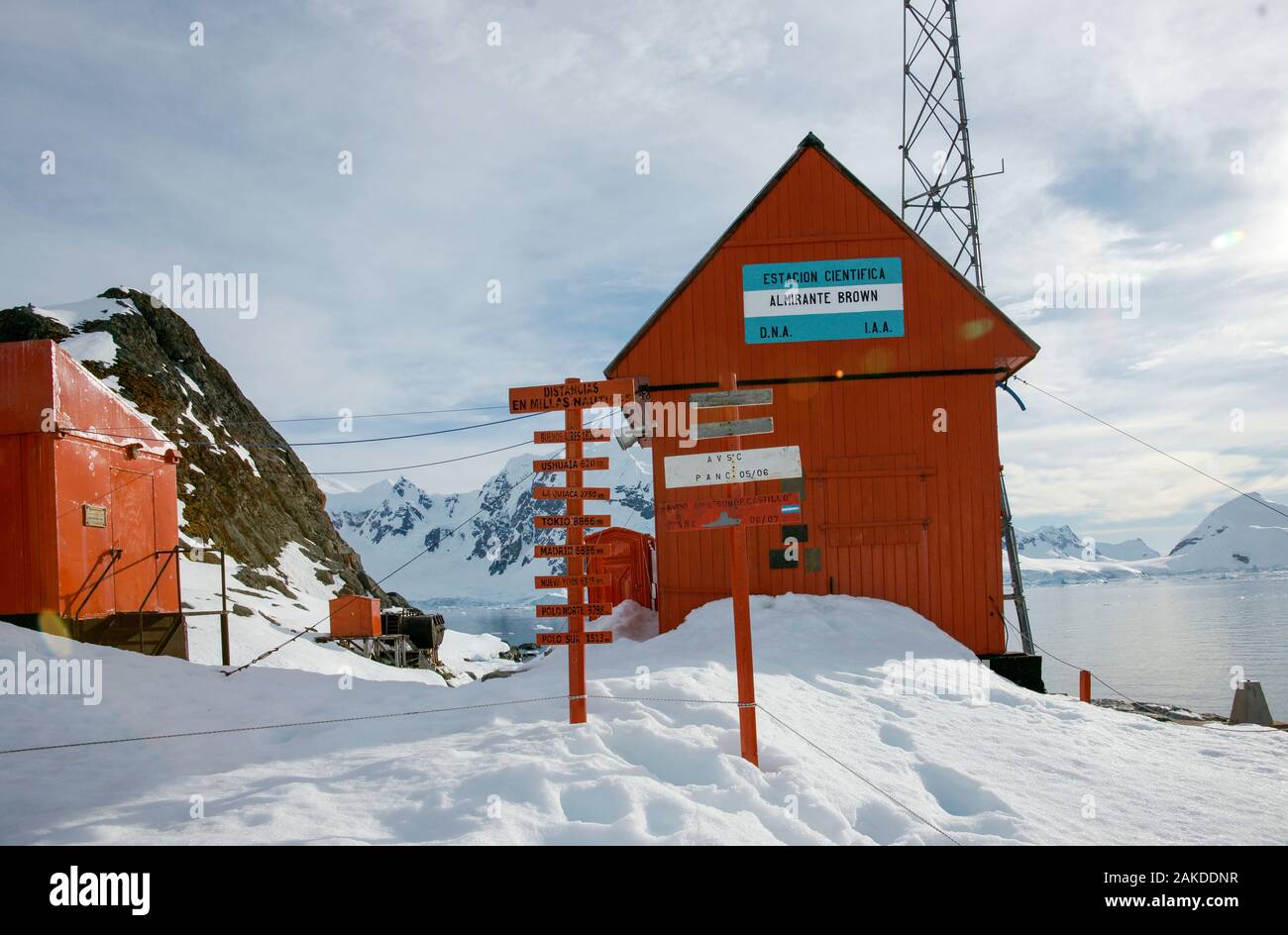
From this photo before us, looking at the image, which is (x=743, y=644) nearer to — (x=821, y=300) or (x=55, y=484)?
(x=821, y=300)

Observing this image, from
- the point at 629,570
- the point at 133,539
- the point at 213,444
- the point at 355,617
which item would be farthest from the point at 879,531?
the point at 213,444

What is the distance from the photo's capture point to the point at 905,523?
1398 centimetres

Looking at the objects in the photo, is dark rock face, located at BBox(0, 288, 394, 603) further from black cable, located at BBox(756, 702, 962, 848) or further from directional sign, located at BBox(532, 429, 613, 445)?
black cable, located at BBox(756, 702, 962, 848)

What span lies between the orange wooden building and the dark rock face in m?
26.8

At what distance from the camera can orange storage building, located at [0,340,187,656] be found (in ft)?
42.9

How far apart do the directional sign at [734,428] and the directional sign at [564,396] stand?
91cm

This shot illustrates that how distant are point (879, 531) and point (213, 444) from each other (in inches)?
1740

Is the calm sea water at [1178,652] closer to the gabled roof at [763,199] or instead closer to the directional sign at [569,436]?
Answer: the gabled roof at [763,199]

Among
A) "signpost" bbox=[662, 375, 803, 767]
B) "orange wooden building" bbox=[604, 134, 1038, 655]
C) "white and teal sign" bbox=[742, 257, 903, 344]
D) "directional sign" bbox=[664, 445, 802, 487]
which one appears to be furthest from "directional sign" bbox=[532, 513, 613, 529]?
"white and teal sign" bbox=[742, 257, 903, 344]

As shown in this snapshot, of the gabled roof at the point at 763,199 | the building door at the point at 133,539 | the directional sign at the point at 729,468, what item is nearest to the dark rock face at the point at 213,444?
the building door at the point at 133,539

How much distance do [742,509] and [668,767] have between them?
216 cm

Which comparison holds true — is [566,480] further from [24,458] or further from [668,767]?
[24,458]
